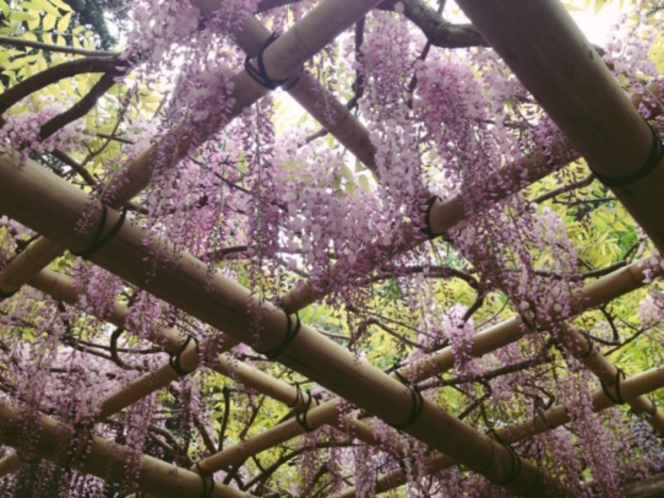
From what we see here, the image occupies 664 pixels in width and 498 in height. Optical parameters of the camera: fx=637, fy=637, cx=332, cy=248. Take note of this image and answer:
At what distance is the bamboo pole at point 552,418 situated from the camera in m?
3.45

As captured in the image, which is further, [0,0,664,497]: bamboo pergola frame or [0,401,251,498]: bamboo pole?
[0,401,251,498]: bamboo pole

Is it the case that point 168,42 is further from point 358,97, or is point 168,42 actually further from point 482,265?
point 482,265

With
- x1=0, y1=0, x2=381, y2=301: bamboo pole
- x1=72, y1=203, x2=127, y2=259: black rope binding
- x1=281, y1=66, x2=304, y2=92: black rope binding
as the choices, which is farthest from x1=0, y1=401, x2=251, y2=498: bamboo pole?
x1=281, y1=66, x2=304, y2=92: black rope binding

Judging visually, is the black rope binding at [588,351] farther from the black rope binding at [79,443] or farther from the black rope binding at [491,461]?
the black rope binding at [79,443]

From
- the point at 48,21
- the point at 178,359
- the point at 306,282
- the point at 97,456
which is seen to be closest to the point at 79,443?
the point at 97,456

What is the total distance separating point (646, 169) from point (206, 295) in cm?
130

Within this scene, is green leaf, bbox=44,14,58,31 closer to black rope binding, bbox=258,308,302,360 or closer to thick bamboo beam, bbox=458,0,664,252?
black rope binding, bbox=258,308,302,360

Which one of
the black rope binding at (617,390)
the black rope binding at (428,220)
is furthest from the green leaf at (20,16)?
the black rope binding at (617,390)

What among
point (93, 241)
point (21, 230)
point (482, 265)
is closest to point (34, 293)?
point (21, 230)

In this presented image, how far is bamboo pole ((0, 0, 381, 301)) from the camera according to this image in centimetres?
142

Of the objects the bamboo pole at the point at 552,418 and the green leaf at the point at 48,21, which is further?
the bamboo pole at the point at 552,418

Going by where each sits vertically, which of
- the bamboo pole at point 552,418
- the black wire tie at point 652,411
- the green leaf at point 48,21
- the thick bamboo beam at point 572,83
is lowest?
the thick bamboo beam at point 572,83

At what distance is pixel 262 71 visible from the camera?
152cm

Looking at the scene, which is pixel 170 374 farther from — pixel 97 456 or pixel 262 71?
pixel 262 71
